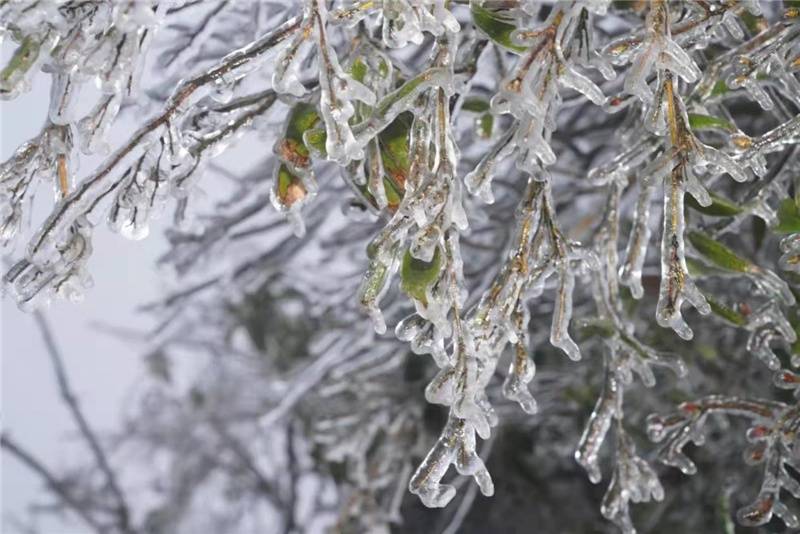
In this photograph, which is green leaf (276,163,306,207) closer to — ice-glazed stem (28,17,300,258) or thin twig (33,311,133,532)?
ice-glazed stem (28,17,300,258)

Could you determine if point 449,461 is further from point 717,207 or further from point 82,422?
point 82,422

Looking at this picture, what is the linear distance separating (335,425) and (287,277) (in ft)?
0.44

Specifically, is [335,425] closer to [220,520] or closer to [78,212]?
[220,520]

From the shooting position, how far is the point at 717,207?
365 millimetres

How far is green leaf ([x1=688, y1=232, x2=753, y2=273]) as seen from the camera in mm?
354

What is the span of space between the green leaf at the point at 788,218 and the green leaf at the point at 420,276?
0.46 ft

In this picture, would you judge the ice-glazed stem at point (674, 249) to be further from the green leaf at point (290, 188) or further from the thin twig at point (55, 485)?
the thin twig at point (55, 485)

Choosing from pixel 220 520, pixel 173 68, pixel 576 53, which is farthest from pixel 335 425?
pixel 576 53

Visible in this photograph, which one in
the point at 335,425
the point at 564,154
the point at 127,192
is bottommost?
the point at 335,425

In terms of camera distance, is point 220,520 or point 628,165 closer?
point 628,165

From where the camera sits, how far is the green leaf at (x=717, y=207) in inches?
14.1

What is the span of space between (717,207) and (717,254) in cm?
2

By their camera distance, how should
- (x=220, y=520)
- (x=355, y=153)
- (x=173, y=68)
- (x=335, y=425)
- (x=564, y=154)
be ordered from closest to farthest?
1. (x=355, y=153)
2. (x=173, y=68)
3. (x=564, y=154)
4. (x=335, y=425)
5. (x=220, y=520)

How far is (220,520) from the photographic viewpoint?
90cm
